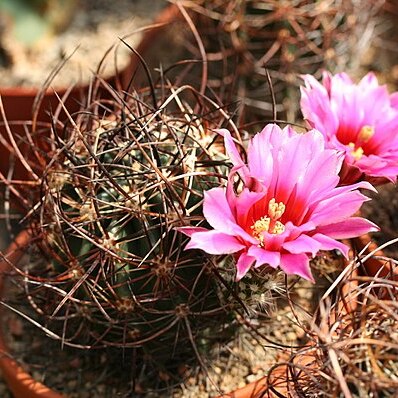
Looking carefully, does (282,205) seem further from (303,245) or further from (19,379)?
(19,379)

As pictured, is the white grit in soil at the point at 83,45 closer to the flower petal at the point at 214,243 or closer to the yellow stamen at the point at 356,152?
the yellow stamen at the point at 356,152

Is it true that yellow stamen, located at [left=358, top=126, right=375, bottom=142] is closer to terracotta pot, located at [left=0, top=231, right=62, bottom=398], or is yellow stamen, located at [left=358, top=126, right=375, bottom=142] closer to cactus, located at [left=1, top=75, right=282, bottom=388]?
cactus, located at [left=1, top=75, right=282, bottom=388]

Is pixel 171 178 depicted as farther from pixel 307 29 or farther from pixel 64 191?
pixel 307 29

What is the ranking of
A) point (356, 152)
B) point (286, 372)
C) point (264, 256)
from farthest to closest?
point (356, 152), point (286, 372), point (264, 256)

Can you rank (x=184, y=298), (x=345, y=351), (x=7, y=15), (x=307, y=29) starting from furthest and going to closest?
(x=7, y=15) < (x=307, y=29) < (x=184, y=298) < (x=345, y=351)

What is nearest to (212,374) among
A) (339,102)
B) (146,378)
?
(146,378)

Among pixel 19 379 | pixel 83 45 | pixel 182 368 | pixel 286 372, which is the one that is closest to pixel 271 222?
pixel 286 372

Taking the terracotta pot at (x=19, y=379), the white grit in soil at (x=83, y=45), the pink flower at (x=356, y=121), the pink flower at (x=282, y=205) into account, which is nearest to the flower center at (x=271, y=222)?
the pink flower at (x=282, y=205)
